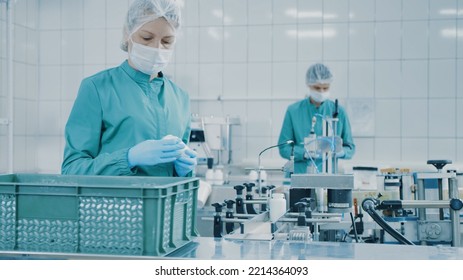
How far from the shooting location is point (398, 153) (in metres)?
4.36

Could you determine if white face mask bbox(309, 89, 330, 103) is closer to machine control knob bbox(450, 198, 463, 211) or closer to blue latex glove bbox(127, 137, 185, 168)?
machine control knob bbox(450, 198, 463, 211)

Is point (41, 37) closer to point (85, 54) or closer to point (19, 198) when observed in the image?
point (85, 54)

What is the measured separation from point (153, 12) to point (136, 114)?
13.1 inches

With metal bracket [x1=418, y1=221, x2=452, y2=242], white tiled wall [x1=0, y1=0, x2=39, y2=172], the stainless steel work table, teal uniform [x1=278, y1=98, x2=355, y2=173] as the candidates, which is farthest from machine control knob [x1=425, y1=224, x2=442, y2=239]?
white tiled wall [x1=0, y1=0, x2=39, y2=172]

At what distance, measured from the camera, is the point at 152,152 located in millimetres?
1388

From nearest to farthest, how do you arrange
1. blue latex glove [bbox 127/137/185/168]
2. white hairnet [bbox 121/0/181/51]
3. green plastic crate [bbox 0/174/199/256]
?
1. green plastic crate [bbox 0/174/199/256]
2. blue latex glove [bbox 127/137/185/168]
3. white hairnet [bbox 121/0/181/51]

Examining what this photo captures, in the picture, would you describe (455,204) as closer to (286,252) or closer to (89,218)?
(286,252)

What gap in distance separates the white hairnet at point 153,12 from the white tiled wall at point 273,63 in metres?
2.52

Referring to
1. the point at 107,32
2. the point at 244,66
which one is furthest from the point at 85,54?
the point at 244,66

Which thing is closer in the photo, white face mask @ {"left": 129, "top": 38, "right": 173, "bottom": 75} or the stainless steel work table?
the stainless steel work table

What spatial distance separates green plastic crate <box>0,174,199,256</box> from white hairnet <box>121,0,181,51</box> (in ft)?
2.22

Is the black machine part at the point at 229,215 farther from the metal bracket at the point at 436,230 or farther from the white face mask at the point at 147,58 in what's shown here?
the metal bracket at the point at 436,230

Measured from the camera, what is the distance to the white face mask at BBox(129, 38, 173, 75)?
1.68m

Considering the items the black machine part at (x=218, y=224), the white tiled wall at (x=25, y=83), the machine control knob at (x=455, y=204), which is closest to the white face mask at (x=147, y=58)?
the black machine part at (x=218, y=224)
